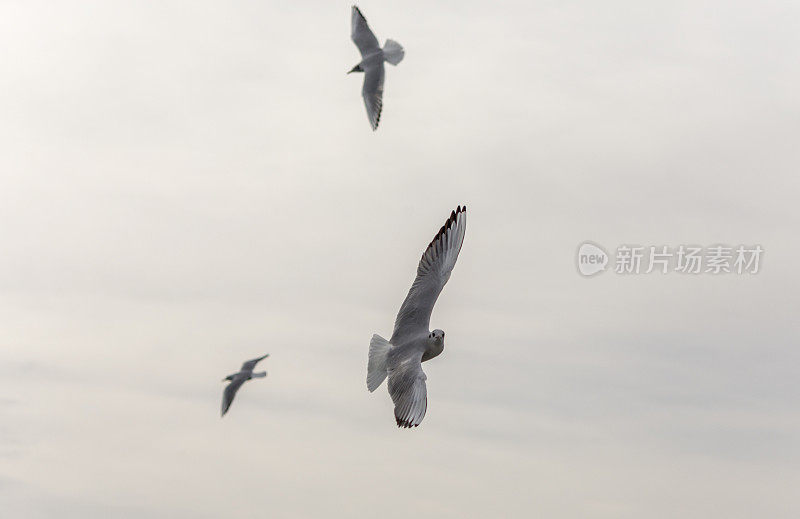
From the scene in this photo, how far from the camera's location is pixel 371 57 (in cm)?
4416

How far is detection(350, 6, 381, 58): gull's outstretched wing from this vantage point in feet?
145

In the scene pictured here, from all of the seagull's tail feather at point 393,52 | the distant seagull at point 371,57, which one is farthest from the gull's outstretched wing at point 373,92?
the seagull's tail feather at point 393,52

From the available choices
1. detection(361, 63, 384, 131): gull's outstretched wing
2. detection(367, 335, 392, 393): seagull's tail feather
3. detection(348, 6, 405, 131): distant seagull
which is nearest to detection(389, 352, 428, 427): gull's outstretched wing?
detection(367, 335, 392, 393): seagull's tail feather

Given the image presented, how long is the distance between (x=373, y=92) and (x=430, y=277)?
11.4 meters

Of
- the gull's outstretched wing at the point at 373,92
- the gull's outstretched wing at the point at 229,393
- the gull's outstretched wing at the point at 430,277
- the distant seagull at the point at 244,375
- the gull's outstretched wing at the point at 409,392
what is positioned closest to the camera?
the gull's outstretched wing at the point at 409,392

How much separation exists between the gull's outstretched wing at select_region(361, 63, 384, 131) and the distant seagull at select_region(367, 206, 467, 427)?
954 cm

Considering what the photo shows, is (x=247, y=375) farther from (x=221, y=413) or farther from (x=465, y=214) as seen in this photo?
(x=465, y=214)

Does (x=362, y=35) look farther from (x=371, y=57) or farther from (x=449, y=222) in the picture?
(x=449, y=222)

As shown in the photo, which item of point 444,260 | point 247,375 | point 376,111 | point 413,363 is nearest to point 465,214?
point 444,260

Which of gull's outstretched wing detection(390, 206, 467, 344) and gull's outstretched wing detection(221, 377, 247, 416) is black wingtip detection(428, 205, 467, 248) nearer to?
gull's outstretched wing detection(390, 206, 467, 344)

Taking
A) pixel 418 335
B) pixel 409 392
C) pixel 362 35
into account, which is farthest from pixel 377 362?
pixel 362 35

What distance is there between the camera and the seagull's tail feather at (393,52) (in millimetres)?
44031

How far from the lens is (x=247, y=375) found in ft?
159

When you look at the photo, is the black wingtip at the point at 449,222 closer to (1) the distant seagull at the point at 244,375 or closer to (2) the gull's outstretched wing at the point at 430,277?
(2) the gull's outstretched wing at the point at 430,277
